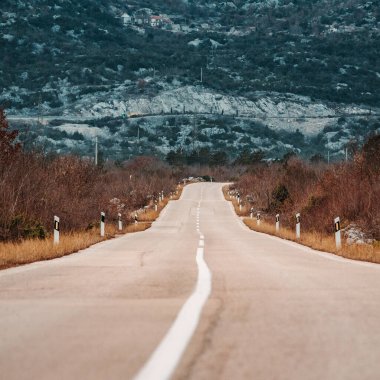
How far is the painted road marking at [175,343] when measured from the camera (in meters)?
4.04

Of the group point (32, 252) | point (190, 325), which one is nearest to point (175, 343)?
point (190, 325)

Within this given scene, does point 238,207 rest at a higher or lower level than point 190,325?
lower

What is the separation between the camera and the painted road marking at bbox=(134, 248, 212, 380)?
4035 mm

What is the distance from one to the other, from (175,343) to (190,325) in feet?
2.25

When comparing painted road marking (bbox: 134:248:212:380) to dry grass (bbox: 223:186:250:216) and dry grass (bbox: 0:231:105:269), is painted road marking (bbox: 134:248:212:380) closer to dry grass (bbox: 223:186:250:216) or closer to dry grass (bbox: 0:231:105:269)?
dry grass (bbox: 0:231:105:269)

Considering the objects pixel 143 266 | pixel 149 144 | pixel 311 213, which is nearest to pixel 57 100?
pixel 149 144

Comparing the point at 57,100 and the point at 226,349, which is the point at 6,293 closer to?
the point at 226,349

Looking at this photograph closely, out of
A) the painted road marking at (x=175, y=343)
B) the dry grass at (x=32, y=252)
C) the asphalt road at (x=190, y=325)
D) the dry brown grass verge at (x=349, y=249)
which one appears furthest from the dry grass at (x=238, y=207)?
the painted road marking at (x=175, y=343)

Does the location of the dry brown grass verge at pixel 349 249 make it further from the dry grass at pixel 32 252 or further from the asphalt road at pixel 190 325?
the dry grass at pixel 32 252

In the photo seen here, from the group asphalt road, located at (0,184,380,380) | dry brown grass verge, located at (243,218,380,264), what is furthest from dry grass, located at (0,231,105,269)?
dry brown grass verge, located at (243,218,380,264)

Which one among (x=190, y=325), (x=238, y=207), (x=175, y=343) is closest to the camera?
(x=175, y=343)

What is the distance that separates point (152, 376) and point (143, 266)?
7.81 meters

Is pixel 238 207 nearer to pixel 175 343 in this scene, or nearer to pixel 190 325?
pixel 190 325

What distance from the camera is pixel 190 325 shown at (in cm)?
550
